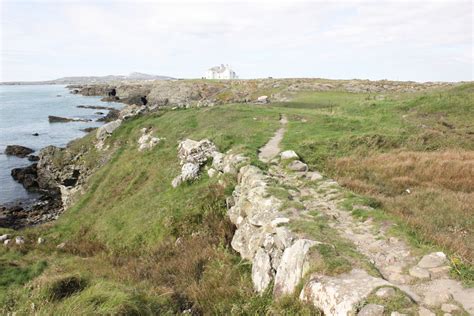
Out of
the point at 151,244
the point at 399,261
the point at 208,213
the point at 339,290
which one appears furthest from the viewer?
the point at 151,244

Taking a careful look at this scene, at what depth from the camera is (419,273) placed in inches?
296

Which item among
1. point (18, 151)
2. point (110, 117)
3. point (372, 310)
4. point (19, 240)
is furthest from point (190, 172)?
point (110, 117)

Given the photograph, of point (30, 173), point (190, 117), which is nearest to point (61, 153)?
point (30, 173)

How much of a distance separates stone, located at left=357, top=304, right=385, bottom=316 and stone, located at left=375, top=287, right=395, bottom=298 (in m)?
0.33

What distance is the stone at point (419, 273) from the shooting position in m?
7.42

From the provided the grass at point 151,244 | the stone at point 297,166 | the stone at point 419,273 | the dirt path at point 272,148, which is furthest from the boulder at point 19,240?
the stone at point 419,273

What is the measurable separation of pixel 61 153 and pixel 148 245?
100 feet

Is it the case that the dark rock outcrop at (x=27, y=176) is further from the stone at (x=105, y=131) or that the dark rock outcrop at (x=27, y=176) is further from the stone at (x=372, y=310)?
the stone at (x=372, y=310)

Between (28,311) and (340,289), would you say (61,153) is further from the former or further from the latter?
(340,289)

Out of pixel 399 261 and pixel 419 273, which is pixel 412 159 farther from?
pixel 419 273

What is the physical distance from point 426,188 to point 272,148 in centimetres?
Answer: 879

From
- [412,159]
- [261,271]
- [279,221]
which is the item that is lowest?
[261,271]

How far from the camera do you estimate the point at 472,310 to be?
6141 millimetres

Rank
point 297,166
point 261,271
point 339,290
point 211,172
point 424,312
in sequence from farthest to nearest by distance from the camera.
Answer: point 211,172 < point 297,166 < point 261,271 < point 339,290 < point 424,312
